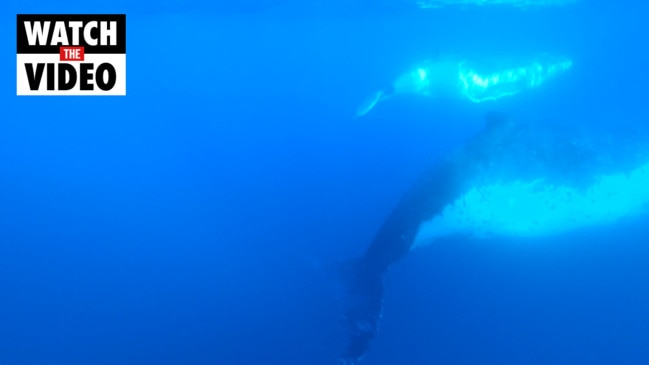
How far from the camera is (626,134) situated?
58.0 ft

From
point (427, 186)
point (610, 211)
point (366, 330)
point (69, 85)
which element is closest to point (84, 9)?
point (69, 85)

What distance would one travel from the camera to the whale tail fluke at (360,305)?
591 inches

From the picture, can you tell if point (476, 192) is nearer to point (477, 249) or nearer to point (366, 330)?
point (477, 249)

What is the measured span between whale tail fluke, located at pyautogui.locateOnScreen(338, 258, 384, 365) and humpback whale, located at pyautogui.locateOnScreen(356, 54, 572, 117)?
6.17 m

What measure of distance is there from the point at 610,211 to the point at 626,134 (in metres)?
2.82

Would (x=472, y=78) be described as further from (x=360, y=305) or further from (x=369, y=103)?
(x=360, y=305)

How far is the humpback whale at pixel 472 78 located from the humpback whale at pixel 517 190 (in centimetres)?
177

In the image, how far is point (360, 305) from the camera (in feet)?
51.6

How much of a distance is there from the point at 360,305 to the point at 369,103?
7.83m

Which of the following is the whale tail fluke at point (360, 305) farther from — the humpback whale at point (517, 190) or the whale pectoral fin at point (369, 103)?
the whale pectoral fin at point (369, 103)

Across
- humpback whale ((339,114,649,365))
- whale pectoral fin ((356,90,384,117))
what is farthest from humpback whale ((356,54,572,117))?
humpback whale ((339,114,649,365))

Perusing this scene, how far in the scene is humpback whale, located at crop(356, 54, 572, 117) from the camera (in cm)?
1930

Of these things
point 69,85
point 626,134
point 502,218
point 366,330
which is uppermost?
point 69,85

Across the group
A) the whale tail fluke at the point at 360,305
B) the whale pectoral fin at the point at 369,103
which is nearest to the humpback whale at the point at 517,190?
the whale tail fluke at the point at 360,305
